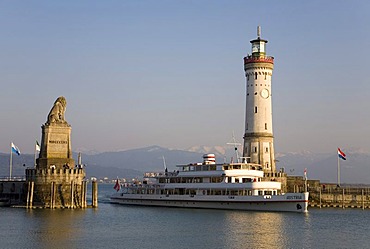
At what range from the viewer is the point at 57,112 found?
79.5 meters

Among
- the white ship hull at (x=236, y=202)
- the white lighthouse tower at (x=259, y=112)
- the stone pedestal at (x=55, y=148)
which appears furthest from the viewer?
the white lighthouse tower at (x=259, y=112)

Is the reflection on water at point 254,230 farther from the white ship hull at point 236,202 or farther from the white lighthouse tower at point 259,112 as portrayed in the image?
the white lighthouse tower at point 259,112

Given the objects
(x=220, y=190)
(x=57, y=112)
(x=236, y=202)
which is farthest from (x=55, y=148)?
(x=236, y=202)

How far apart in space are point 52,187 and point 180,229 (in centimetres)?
2207

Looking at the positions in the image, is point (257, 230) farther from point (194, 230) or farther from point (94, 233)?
point (94, 233)

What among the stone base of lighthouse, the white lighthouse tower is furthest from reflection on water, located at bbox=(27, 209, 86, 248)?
the white lighthouse tower

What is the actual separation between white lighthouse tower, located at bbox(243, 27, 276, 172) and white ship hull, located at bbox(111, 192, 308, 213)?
13819 millimetres

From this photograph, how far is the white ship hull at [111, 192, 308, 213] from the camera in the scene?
3019 inches

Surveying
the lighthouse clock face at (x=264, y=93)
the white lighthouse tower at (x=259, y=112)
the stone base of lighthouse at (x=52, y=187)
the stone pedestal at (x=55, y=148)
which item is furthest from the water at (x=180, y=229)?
the lighthouse clock face at (x=264, y=93)

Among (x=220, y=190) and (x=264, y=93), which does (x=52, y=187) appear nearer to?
(x=220, y=190)

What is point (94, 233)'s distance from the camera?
2191 inches

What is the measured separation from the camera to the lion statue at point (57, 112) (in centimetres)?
7869

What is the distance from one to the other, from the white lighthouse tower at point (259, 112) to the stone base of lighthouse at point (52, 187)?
30.6 meters

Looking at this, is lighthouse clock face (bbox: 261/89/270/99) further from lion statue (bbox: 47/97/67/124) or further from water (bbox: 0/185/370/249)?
lion statue (bbox: 47/97/67/124)
